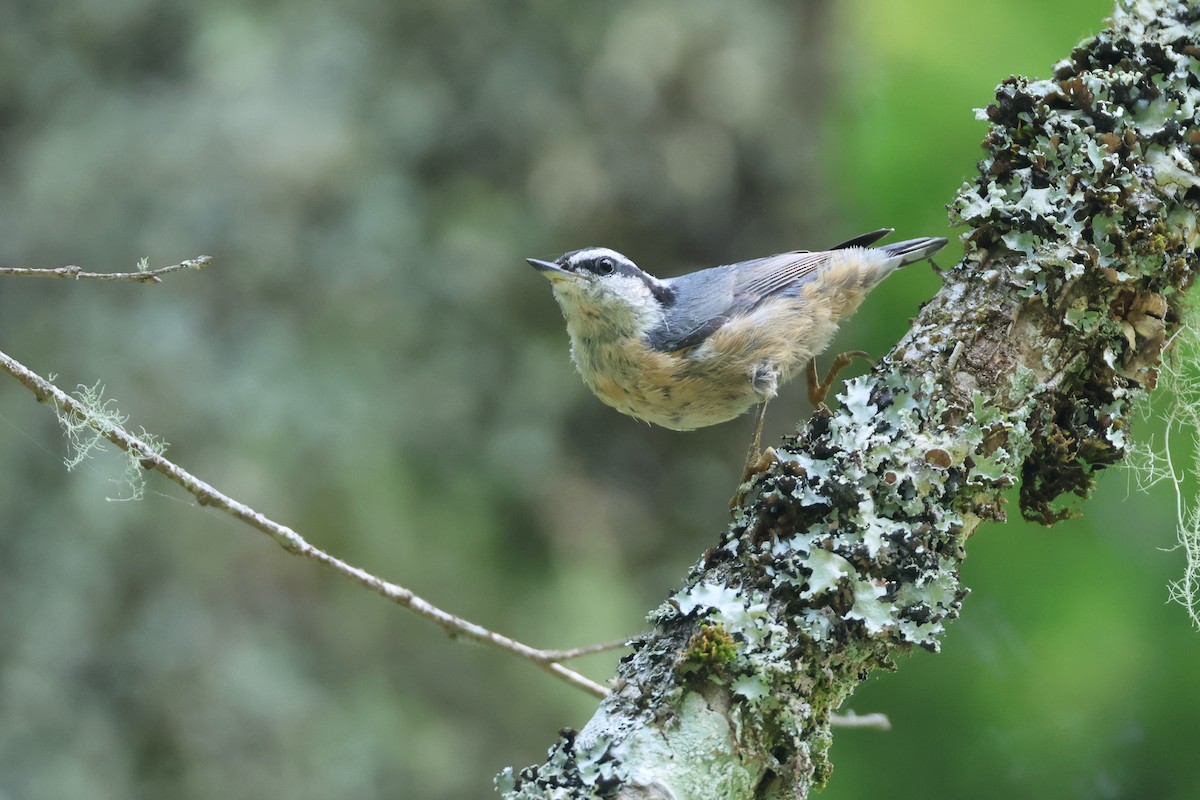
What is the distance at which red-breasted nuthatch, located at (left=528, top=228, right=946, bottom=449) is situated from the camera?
2662 mm

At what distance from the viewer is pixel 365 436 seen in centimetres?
400

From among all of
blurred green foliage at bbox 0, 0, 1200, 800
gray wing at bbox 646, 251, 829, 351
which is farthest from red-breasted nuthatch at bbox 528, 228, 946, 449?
blurred green foliage at bbox 0, 0, 1200, 800

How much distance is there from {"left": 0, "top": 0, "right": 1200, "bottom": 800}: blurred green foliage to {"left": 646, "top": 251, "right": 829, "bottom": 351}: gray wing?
142cm

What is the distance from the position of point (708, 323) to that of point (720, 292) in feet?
0.52

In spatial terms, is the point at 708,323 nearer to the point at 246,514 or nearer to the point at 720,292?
the point at 720,292

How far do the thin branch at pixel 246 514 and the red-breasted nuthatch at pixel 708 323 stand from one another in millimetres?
818

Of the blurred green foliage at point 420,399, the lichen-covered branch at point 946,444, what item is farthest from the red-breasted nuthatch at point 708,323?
the blurred green foliage at point 420,399

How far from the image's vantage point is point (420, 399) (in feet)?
13.6

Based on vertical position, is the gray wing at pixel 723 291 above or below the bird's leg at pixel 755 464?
above

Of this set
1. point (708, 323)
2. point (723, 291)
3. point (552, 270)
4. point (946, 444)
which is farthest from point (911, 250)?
point (946, 444)

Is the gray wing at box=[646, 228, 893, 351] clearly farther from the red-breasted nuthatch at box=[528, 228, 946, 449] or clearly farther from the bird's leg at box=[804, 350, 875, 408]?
the bird's leg at box=[804, 350, 875, 408]

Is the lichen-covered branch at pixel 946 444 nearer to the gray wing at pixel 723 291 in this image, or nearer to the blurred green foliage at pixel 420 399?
the gray wing at pixel 723 291

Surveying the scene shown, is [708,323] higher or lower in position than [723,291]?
lower

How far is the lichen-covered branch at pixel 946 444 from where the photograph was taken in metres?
1.58
